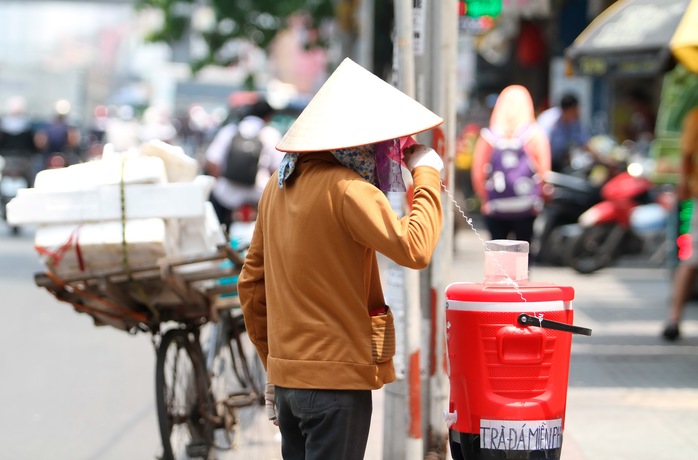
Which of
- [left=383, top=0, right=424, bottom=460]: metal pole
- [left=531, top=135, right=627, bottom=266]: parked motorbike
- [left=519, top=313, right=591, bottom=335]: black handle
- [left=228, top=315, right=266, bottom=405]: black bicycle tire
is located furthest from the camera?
[left=531, top=135, right=627, bottom=266]: parked motorbike

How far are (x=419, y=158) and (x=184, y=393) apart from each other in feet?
9.13

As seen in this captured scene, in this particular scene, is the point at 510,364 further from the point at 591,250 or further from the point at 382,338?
the point at 591,250

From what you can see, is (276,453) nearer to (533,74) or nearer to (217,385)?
(217,385)

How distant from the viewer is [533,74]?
2478 cm

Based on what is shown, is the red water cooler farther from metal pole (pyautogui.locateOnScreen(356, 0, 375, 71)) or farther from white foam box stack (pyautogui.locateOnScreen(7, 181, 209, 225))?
metal pole (pyautogui.locateOnScreen(356, 0, 375, 71))

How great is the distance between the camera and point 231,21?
81.1ft

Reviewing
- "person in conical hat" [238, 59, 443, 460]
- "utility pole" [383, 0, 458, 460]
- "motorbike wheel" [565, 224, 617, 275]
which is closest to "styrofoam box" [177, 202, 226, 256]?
"utility pole" [383, 0, 458, 460]

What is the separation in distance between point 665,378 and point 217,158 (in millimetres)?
4388

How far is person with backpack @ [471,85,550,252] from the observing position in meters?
9.65

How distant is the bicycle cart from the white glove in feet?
5.97

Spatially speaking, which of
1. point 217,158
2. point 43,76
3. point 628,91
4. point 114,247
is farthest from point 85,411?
point 43,76

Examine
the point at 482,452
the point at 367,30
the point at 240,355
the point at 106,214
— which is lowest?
the point at 240,355

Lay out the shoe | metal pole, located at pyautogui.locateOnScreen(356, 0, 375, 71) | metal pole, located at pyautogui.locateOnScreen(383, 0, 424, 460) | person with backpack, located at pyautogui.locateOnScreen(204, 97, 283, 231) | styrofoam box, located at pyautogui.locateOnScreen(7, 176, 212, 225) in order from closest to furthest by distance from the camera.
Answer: styrofoam box, located at pyautogui.locateOnScreen(7, 176, 212, 225)
metal pole, located at pyautogui.locateOnScreen(383, 0, 424, 460)
the shoe
person with backpack, located at pyautogui.locateOnScreen(204, 97, 283, 231)
metal pole, located at pyautogui.locateOnScreen(356, 0, 375, 71)

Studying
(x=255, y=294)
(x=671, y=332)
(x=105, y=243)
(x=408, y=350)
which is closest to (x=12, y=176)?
(x=671, y=332)
